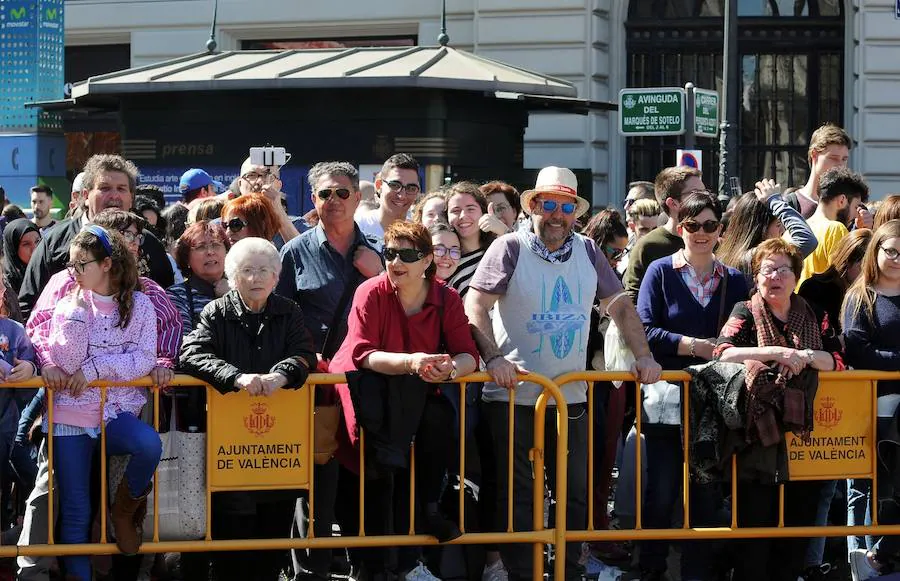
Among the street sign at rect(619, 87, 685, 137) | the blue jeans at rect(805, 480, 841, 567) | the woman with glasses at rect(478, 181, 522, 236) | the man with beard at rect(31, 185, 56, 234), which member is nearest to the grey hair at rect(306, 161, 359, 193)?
the woman with glasses at rect(478, 181, 522, 236)

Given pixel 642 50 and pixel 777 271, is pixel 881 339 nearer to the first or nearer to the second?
pixel 777 271

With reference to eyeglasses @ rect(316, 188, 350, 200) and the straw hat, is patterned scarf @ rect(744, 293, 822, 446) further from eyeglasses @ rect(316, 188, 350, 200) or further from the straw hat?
eyeglasses @ rect(316, 188, 350, 200)

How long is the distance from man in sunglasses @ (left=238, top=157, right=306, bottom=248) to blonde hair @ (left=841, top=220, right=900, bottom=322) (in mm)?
3105

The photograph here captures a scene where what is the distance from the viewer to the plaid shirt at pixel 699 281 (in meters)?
7.52

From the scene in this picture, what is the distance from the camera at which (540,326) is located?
715 centimetres

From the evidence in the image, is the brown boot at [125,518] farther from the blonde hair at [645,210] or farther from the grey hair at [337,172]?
the blonde hair at [645,210]

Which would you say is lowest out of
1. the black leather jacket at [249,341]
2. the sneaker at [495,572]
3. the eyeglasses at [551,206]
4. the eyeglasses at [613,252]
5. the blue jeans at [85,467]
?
the sneaker at [495,572]

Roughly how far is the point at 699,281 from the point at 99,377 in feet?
9.82

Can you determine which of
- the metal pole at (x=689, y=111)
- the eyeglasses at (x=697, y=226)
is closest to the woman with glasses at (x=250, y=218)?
the eyeglasses at (x=697, y=226)

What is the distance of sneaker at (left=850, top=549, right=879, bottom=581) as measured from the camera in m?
7.49

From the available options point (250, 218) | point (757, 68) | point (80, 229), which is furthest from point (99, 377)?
point (757, 68)

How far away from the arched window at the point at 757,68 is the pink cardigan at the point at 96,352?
17.1 meters

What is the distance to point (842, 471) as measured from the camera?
7.32 meters

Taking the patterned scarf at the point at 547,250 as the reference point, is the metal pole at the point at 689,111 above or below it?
above
